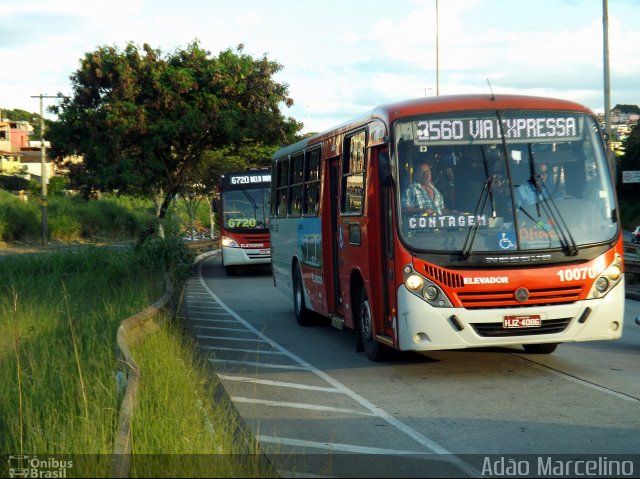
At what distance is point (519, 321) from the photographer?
10.0 m

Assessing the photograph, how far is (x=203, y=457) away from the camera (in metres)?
5.88

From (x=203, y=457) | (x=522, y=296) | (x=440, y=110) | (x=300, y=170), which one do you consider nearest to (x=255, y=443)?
(x=203, y=457)

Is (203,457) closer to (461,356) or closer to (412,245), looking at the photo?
(412,245)

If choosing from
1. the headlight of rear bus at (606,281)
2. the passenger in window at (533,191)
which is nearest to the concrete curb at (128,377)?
the passenger in window at (533,191)

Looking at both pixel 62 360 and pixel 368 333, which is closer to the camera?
pixel 62 360

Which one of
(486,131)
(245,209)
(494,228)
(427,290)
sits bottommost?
(427,290)

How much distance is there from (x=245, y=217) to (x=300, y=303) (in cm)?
1402

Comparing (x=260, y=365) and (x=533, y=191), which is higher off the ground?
(x=533, y=191)

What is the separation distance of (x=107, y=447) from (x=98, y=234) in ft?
181

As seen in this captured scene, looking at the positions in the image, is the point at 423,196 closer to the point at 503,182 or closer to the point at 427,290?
the point at 503,182

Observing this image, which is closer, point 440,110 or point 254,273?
point 440,110

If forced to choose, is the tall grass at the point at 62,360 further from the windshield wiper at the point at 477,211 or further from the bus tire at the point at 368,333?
the windshield wiper at the point at 477,211

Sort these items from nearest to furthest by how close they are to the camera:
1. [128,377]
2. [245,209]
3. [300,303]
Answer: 1. [128,377]
2. [300,303]
3. [245,209]

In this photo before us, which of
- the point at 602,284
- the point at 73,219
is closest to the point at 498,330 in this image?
the point at 602,284
